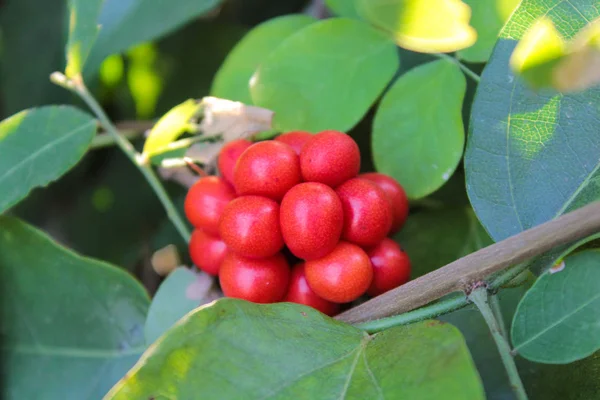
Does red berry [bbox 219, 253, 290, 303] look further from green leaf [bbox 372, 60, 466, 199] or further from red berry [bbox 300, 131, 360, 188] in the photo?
green leaf [bbox 372, 60, 466, 199]

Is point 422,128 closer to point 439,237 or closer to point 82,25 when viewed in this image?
point 439,237

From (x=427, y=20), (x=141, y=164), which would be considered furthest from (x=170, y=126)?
(x=427, y=20)

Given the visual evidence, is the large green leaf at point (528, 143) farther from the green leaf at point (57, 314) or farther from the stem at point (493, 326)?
the green leaf at point (57, 314)

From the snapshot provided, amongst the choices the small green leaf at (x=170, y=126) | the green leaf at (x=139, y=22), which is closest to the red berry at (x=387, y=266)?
the small green leaf at (x=170, y=126)

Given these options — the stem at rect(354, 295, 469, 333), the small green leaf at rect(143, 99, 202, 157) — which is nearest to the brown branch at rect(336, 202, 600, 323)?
the stem at rect(354, 295, 469, 333)

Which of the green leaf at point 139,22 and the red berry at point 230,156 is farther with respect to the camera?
the green leaf at point 139,22

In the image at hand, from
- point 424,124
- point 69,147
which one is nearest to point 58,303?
point 69,147

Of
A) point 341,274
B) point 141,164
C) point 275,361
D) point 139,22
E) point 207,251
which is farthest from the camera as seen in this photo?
point 139,22
